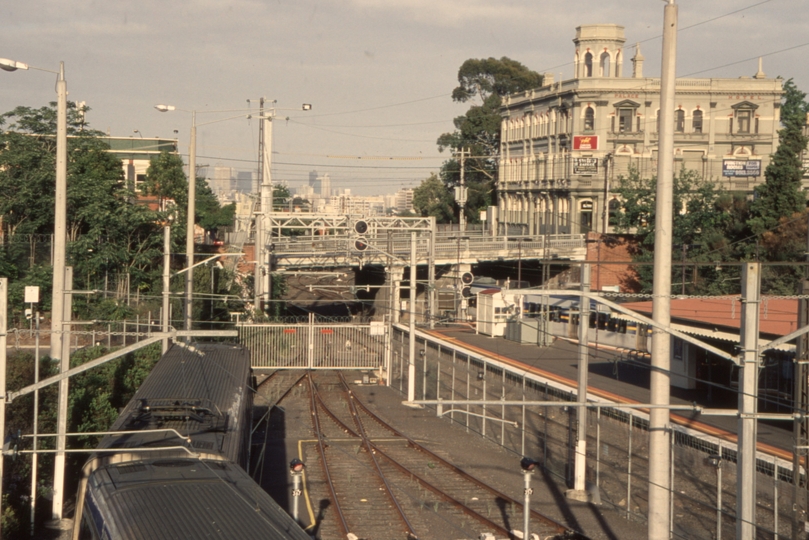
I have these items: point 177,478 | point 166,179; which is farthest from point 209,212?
point 177,478

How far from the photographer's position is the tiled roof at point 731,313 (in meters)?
16.0

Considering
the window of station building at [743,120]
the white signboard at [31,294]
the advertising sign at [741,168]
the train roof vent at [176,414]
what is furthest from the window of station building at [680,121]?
the train roof vent at [176,414]

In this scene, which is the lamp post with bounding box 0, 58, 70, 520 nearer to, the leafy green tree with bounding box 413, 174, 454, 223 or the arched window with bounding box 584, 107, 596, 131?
the arched window with bounding box 584, 107, 596, 131

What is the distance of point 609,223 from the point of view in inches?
1911

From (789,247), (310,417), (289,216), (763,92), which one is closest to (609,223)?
(763,92)

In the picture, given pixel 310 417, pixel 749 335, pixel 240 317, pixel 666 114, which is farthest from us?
pixel 240 317

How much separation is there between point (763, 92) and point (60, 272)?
45561mm

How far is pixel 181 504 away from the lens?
823 centimetres

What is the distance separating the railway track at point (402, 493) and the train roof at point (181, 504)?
5.11 metres

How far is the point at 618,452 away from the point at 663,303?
720 cm

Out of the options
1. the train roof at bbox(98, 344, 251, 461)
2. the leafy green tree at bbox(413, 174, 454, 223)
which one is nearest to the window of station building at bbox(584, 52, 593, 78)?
the leafy green tree at bbox(413, 174, 454, 223)

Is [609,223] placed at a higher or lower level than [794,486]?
higher

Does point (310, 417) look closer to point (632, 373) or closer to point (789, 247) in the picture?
point (632, 373)

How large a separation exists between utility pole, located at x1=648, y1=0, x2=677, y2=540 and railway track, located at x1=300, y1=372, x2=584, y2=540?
4397 millimetres
